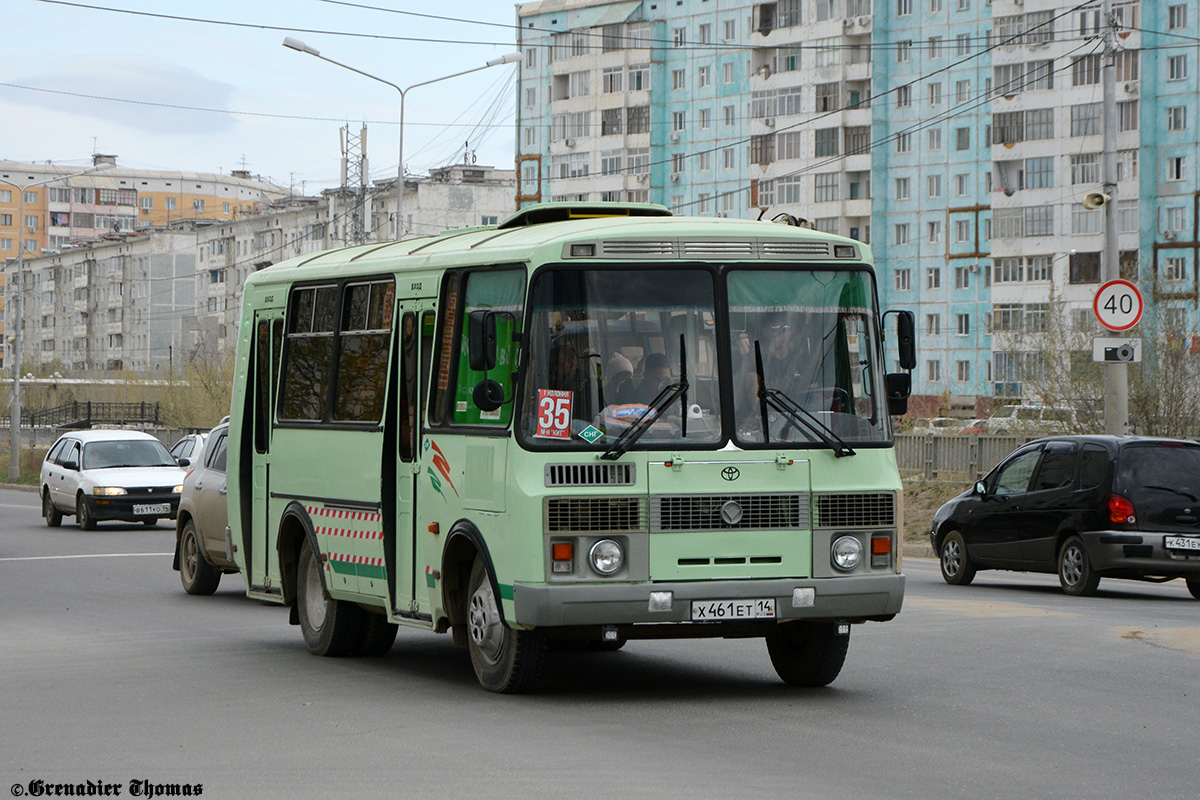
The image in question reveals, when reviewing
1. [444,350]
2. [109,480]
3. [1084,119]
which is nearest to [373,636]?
[444,350]

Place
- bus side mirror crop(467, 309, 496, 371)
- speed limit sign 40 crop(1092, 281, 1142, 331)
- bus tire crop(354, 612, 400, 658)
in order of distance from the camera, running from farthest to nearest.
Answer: speed limit sign 40 crop(1092, 281, 1142, 331)
bus tire crop(354, 612, 400, 658)
bus side mirror crop(467, 309, 496, 371)

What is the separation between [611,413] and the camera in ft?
34.3

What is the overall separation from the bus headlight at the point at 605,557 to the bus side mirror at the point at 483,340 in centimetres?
117

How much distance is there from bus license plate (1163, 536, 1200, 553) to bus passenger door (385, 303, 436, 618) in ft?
31.7

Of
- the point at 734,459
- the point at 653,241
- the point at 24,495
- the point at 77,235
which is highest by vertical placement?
the point at 77,235

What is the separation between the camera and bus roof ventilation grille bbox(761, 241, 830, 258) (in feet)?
35.8

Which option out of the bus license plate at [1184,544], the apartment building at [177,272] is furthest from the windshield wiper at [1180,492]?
the apartment building at [177,272]

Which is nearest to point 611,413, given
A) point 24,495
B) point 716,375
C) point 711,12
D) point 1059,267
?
point 716,375

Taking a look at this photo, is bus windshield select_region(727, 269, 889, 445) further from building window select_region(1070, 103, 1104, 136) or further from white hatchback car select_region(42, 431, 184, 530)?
building window select_region(1070, 103, 1104, 136)

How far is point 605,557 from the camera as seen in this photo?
1030cm

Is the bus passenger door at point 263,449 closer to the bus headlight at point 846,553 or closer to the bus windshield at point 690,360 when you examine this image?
the bus windshield at point 690,360

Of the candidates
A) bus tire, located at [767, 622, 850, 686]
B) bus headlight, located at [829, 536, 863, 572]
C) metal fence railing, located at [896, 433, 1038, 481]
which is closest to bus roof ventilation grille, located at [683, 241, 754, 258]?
bus headlight, located at [829, 536, 863, 572]

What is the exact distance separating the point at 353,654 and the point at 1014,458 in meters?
10.0

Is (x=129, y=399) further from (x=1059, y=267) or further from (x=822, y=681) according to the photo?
(x=822, y=681)
